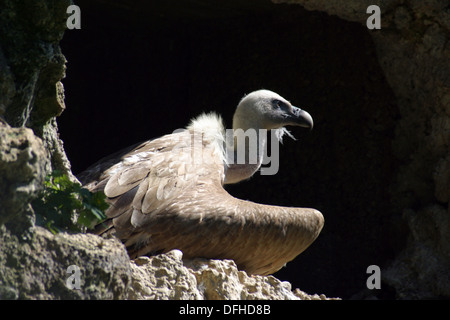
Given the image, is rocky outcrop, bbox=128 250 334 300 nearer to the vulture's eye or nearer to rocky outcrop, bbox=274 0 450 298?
the vulture's eye

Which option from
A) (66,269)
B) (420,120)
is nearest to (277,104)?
(420,120)

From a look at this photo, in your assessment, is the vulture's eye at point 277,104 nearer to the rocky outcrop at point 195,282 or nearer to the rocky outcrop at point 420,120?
the rocky outcrop at point 420,120

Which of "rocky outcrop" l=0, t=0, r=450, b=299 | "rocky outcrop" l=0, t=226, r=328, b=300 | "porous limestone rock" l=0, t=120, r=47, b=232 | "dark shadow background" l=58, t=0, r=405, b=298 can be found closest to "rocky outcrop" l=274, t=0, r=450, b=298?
"rocky outcrop" l=0, t=0, r=450, b=299

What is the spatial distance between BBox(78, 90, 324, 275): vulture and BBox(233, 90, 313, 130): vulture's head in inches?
37.2

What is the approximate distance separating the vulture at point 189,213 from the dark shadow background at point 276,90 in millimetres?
2937

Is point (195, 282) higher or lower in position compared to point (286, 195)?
higher

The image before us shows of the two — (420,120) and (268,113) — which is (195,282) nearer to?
(268,113)

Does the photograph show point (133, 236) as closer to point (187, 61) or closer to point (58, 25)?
point (58, 25)

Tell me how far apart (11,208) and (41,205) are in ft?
1.56

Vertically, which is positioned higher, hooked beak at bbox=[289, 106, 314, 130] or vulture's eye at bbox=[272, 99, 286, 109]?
vulture's eye at bbox=[272, 99, 286, 109]

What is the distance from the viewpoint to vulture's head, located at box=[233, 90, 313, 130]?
6535 mm

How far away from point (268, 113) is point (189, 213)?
7.85 ft

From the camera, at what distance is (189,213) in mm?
4418
